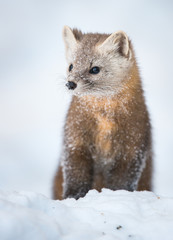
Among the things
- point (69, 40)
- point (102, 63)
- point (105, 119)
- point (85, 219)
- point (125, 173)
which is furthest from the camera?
point (69, 40)

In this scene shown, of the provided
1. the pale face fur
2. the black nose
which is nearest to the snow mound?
the black nose

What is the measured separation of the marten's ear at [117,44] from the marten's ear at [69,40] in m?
0.62

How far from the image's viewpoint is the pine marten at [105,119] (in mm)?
5770

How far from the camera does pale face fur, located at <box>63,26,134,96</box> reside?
18.6 feet

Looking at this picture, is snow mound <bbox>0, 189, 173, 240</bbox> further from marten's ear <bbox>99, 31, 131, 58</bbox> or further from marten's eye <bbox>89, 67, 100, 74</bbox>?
marten's ear <bbox>99, 31, 131, 58</bbox>

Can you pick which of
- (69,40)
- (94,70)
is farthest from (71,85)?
(69,40)

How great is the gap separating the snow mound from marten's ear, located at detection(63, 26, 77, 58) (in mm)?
3275

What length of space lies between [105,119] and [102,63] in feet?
3.15

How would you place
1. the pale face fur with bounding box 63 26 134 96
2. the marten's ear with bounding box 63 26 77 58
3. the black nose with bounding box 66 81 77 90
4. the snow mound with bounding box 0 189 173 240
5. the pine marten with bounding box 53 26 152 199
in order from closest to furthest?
the snow mound with bounding box 0 189 173 240, the black nose with bounding box 66 81 77 90, the pale face fur with bounding box 63 26 134 96, the pine marten with bounding box 53 26 152 199, the marten's ear with bounding box 63 26 77 58

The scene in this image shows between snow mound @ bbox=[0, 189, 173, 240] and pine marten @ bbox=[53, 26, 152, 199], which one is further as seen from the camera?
pine marten @ bbox=[53, 26, 152, 199]

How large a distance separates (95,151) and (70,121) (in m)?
0.70

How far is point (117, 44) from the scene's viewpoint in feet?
19.8

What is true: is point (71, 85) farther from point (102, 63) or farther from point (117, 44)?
point (117, 44)

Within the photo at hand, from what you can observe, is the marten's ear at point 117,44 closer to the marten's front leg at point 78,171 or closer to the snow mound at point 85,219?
the marten's front leg at point 78,171
